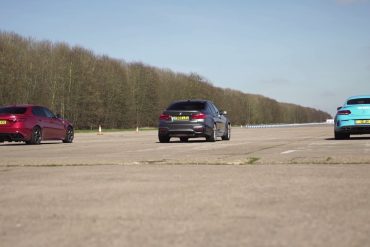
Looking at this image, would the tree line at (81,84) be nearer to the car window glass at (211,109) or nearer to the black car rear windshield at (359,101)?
the car window glass at (211,109)

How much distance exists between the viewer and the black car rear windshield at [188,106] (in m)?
18.6

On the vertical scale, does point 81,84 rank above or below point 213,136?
above

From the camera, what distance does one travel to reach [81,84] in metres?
62.9

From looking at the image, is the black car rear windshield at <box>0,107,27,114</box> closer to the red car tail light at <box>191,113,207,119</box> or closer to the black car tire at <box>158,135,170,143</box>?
the black car tire at <box>158,135,170,143</box>

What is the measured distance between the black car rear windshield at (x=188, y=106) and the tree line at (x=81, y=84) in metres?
35.8

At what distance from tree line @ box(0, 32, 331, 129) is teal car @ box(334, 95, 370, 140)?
3934cm

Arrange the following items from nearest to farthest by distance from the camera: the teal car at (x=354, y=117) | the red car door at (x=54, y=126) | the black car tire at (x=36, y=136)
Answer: the teal car at (x=354, y=117), the black car tire at (x=36, y=136), the red car door at (x=54, y=126)

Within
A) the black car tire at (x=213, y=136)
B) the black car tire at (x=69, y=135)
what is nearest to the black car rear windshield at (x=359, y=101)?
the black car tire at (x=213, y=136)

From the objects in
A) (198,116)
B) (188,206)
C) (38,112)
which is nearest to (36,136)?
(38,112)

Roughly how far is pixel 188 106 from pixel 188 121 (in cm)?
70

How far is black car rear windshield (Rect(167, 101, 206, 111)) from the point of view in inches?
733

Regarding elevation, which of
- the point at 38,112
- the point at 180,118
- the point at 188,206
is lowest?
the point at 188,206

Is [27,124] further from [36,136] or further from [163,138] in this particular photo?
[163,138]

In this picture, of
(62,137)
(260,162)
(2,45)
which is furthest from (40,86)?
(260,162)
